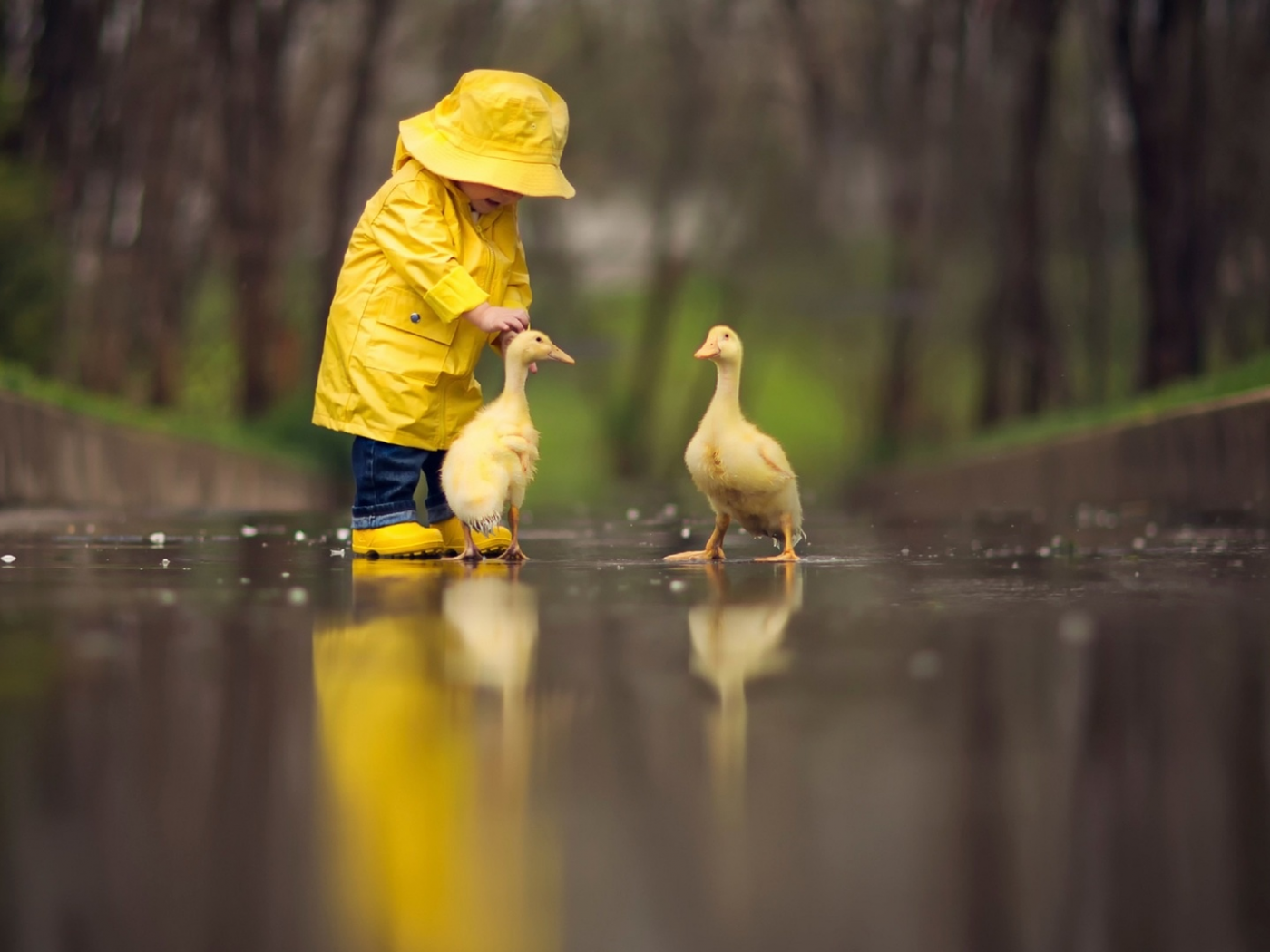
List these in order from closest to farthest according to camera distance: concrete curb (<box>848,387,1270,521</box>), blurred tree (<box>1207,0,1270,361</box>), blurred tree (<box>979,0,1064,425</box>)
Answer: concrete curb (<box>848,387,1270,521</box>)
blurred tree (<box>1207,0,1270,361</box>)
blurred tree (<box>979,0,1064,425</box>)

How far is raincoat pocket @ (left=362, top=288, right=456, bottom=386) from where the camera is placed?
867 centimetres

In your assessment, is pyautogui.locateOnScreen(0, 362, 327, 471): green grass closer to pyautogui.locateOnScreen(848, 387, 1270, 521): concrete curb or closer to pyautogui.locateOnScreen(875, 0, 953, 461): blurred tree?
pyautogui.locateOnScreen(848, 387, 1270, 521): concrete curb

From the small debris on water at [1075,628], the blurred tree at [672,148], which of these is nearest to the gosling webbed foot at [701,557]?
the small debris on water at [1075,628]

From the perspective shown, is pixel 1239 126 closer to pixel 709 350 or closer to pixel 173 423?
pixel 173 423

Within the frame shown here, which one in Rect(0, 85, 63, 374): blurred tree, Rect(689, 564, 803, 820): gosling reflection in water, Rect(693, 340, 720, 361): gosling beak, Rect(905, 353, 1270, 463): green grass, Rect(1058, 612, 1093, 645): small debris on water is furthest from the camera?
Rect(0, 85, 63, 374): blurred tree

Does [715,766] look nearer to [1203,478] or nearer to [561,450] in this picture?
[1203,478]

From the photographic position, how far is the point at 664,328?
41.9 metres

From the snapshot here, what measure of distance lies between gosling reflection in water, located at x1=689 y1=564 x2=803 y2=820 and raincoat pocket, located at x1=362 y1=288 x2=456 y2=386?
5.21 feet

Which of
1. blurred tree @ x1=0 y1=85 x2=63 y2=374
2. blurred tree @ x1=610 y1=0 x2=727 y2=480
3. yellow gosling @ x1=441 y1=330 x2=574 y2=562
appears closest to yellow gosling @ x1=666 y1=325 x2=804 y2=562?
yellow gosling @ x1=441 y1=330 x2=574 y2=562

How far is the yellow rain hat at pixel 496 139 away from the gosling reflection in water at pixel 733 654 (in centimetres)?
182

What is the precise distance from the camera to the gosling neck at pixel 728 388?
26.3 ft

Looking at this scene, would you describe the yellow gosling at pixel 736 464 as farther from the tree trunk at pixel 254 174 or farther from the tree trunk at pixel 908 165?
the tree trunk at pixel 908 165

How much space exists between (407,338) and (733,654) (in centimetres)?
374

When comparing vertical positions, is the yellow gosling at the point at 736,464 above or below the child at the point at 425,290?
below
